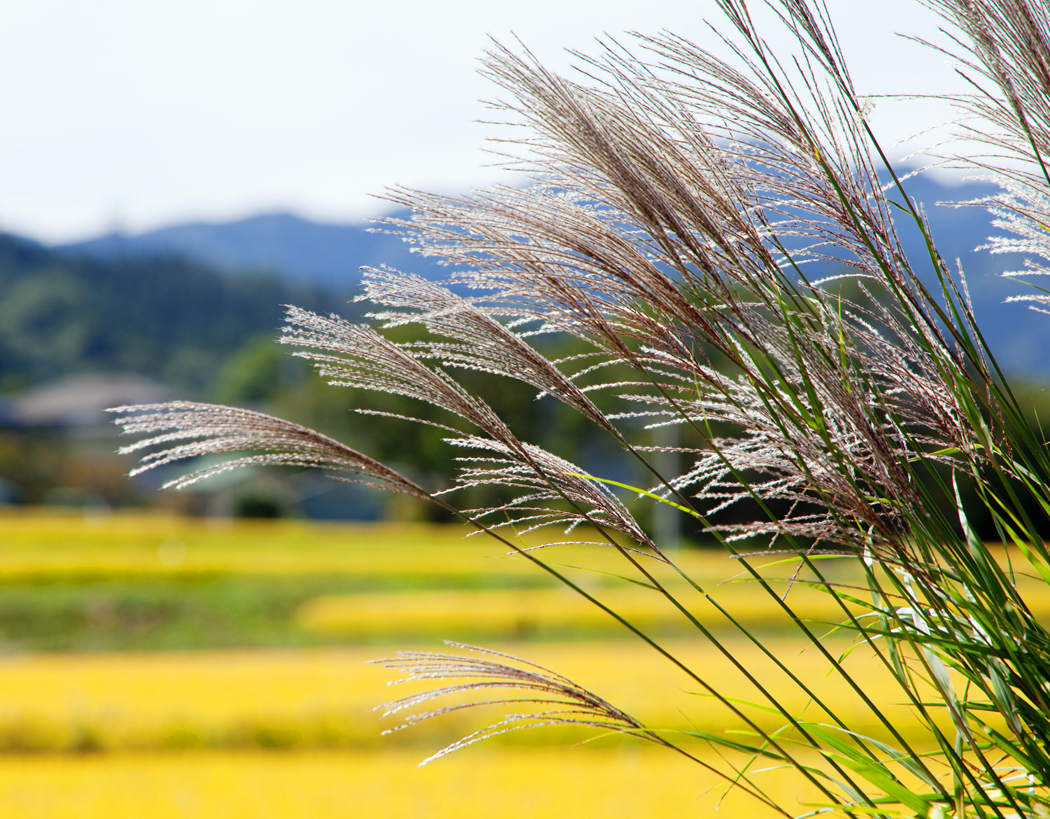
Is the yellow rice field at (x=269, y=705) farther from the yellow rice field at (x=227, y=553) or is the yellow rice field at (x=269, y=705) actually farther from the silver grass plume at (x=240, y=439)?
the yellow rice field at (x=227, y=553)

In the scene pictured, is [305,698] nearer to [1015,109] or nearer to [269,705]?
[269,705]

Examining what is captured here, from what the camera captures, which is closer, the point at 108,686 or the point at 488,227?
the point at 488,227

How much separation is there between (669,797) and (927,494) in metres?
5.11

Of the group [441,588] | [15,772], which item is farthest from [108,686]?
[441,588]

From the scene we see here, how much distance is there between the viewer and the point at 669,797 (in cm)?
561

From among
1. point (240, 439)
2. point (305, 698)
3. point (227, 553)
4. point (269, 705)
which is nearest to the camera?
point (240, 439)

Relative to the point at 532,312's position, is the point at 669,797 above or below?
below

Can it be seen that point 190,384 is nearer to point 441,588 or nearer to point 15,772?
point 441,588

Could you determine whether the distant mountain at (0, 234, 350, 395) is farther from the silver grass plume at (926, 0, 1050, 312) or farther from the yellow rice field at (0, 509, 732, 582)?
the silver grass plume at (926, 0, 1050, 312)

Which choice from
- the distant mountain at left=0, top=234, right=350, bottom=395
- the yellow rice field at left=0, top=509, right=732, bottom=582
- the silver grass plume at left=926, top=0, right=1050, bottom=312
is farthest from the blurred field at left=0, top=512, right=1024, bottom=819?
the distant mountain at left=0, top=234, right=350, bottom=395

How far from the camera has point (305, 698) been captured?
303 inches

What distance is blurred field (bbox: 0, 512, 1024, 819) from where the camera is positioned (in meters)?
5.38

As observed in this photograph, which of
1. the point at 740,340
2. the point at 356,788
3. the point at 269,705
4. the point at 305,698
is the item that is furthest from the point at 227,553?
the point at 740,340

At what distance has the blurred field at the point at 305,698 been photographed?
538 centimetres
